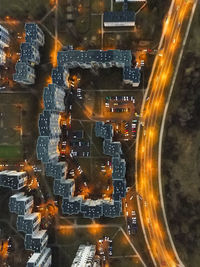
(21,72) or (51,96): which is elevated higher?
(21,72)

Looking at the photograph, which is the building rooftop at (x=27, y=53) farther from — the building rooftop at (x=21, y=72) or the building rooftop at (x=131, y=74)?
the building rooftop at (x=131, y=74)

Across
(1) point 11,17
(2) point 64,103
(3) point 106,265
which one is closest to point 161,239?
(3) point 106,265

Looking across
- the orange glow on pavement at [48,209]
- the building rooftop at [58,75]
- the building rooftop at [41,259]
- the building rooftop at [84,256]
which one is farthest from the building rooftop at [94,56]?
the building rooftop at [41,259]

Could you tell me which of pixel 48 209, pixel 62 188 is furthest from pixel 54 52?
pixel 48 209

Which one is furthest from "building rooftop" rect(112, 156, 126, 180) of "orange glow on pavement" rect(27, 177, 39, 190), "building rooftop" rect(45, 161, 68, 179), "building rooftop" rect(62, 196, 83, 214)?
"orange glow on pavement" rect(27, 177, 39, 190)

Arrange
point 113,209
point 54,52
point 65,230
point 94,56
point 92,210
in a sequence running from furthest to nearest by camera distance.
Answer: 1. point 65,230
2. point 54,52
3. point 92,210
4. point 113,209
5. point 94,56

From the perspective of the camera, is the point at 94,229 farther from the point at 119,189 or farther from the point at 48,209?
the point at 119,189

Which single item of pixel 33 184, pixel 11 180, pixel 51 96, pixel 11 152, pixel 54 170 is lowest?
pixel 33 184

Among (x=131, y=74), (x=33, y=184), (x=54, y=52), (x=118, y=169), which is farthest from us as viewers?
(x=33, y=184)
